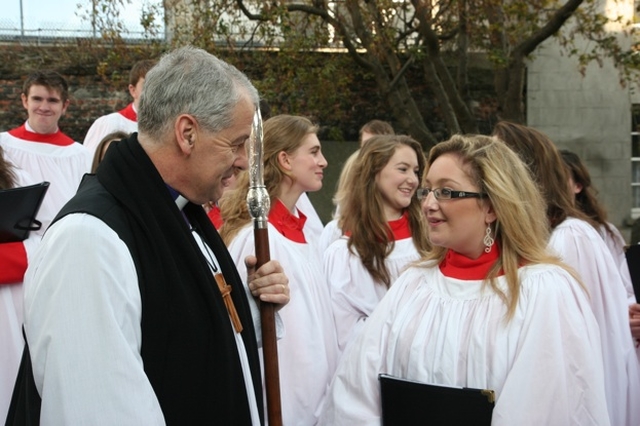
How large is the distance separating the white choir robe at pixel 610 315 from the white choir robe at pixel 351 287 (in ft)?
3.17

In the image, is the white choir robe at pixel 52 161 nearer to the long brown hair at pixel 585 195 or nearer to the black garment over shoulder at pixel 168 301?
the long brown hair at pixel 585 195

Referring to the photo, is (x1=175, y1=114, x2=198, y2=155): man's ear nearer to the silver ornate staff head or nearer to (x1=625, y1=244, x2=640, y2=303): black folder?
the silver ornate staff head

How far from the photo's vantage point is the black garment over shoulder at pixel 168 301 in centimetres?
235

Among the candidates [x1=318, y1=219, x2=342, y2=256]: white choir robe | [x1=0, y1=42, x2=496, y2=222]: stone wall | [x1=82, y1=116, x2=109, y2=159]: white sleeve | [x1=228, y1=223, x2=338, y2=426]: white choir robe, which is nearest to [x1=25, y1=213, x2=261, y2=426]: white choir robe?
[x1=228, y1=223, x2=338, y2=426]: white choir robe

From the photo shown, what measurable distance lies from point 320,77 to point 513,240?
1049 centimetres

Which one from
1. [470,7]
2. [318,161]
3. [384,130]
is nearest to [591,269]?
[318,161]

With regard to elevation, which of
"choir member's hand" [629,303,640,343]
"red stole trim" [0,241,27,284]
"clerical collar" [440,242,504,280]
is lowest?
"choir member's hand" [629,303,640,343]

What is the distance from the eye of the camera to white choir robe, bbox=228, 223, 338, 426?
4.29 m

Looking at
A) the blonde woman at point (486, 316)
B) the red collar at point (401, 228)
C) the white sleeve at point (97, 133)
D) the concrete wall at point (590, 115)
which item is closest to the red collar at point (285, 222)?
the red collar at point (401, 228)

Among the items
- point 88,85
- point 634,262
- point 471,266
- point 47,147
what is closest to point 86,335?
point 471,266

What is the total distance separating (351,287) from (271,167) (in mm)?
901

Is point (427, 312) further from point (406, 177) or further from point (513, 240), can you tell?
point (406, 177)

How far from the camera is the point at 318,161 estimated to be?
493 cm

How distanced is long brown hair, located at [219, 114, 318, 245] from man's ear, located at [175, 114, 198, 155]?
2061 millimetres
